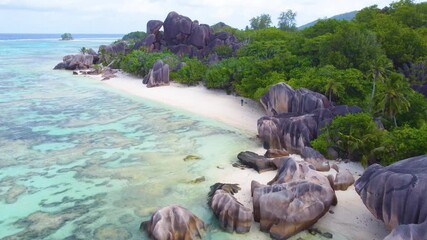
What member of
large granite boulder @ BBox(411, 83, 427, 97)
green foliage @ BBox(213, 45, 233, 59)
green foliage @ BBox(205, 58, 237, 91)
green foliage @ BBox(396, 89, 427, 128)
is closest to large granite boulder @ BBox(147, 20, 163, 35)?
green foliage @ BBox(213, 45, 233, 59)

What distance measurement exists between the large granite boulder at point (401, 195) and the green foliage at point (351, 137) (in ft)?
19.6

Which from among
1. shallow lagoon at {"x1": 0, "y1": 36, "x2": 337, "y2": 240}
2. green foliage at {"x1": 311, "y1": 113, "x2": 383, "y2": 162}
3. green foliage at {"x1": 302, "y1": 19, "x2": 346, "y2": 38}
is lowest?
shallow lagoon at {"x1": 0, "y1": 36, "x2": 337, "y2": 240}

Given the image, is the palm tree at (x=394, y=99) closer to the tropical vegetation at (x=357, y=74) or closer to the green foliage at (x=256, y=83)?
the tropical vegetation at (x=357, y=74)

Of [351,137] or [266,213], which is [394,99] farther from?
[266,213]

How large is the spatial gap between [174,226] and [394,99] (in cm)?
1572

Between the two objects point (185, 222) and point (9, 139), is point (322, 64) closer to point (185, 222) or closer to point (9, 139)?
point (185, 222)

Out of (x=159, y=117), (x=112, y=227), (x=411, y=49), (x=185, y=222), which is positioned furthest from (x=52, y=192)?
(x=411, y=49)

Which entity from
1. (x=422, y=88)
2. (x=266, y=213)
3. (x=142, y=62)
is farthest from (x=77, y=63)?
(x=266, y=213)

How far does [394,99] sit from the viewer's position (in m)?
20.9

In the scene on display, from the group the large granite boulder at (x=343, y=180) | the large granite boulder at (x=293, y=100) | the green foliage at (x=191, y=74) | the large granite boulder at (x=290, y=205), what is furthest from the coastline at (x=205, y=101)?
the large granite boulder at (x=290, y=205)

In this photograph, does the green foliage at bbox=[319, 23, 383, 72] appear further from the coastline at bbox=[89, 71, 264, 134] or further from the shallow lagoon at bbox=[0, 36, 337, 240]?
the shallow lagoon at bbox=[0, 36, 337, 240]

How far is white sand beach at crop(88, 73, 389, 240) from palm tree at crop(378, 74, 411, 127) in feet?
15.5

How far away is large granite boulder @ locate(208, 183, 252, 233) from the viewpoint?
542 inches

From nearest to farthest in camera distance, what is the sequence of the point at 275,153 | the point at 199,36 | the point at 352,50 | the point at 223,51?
1. the point at 275,153
2. the point at 352,50
3. the point at 223,51
4. the point at 199,36
